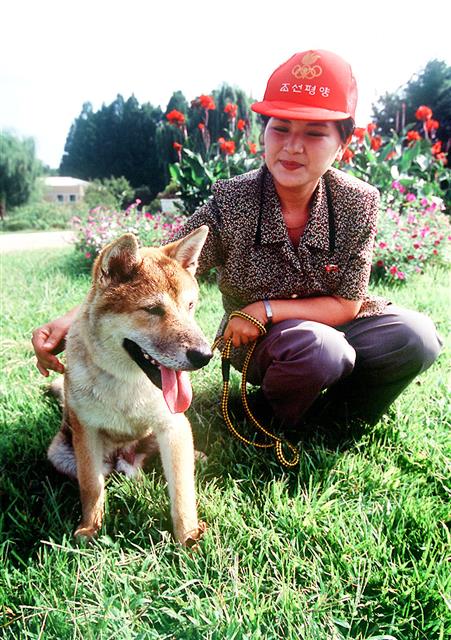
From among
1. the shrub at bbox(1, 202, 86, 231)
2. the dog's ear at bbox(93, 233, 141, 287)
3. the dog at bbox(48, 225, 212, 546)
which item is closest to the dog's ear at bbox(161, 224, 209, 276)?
the dog at bbox(48, 225, 212, 546)

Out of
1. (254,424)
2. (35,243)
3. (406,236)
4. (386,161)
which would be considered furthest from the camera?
(35,243)

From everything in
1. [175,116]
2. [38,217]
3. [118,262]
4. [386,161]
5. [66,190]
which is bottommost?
[38,217]

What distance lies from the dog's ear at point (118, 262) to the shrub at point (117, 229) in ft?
16.6

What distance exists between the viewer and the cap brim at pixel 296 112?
2168 millimetres

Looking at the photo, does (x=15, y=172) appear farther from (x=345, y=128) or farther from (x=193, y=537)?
(x=193, y=537)

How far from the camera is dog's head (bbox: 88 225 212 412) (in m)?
1.94

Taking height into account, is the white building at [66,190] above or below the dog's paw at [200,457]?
below

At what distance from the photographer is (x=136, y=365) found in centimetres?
213

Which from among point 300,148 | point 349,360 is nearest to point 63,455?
point 349,360

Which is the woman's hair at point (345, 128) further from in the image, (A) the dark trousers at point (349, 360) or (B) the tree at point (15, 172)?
(B) the tree at point (15, 172)

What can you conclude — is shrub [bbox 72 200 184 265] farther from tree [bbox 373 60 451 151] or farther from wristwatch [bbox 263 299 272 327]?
tree [bbox 373 60 451 151]

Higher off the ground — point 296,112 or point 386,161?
point 296,112

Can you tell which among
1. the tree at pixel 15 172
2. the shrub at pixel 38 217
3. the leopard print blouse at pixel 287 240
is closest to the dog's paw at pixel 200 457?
the leopard print blouse at pixel 287 240

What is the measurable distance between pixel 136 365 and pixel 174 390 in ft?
0.78
